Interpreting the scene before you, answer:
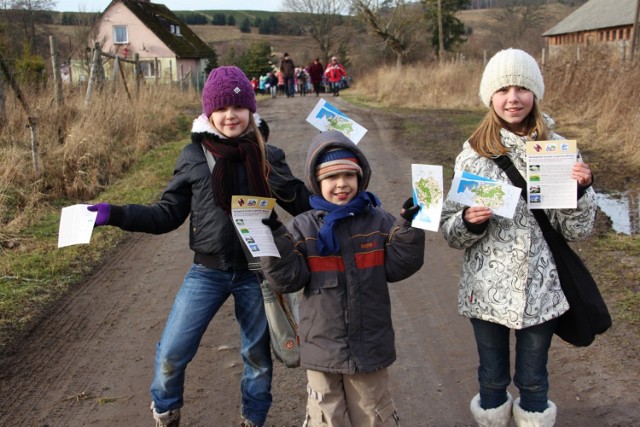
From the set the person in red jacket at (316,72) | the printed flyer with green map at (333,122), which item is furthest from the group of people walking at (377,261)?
the person in red jacket at (316,72)

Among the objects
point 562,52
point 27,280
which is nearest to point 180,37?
point 562,52

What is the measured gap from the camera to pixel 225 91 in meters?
3.26

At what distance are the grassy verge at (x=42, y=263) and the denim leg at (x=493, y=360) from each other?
10.8ft

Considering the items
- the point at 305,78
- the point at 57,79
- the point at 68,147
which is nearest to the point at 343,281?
the point at 68,147

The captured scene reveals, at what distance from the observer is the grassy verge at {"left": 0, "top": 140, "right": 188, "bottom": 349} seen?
5.16 meters

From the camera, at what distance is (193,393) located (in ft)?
13.0

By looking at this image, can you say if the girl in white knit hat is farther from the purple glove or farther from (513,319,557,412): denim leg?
the purple glove

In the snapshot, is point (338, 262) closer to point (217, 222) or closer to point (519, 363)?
point (217, 222)

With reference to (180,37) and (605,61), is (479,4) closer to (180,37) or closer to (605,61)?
(180,37)

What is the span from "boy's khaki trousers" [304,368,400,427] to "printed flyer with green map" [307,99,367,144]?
3.75ft

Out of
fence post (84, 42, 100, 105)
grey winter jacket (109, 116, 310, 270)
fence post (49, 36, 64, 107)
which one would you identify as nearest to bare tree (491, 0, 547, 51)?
fence post (84, 42, 100, 105)

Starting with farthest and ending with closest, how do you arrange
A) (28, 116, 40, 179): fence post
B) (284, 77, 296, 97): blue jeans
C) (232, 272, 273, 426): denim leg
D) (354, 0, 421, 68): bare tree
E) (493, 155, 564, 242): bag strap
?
(354, 0, 421, 68): bare tree, (284, 77, 296, 97): blue jeans, (28, 116, 40, 179): fence post, (232, 272, 273, 426): denim leg, (493, 155, 564, 242): bag strap

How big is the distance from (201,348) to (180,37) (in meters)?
51.7

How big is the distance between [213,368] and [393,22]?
1501 inches
